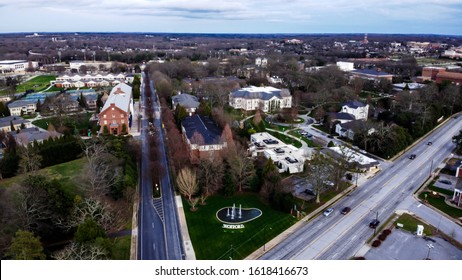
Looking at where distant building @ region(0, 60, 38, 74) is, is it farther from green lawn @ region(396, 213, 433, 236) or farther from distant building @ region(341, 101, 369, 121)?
green lawn @ region(396, 213, 433, 236)

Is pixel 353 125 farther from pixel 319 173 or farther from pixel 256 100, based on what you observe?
pixel 256 100

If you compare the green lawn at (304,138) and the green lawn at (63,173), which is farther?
the green lawn at (304,138)

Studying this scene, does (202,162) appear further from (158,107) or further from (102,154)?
(158,107)

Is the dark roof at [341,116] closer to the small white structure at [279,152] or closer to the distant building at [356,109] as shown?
the distant building at [356,109]

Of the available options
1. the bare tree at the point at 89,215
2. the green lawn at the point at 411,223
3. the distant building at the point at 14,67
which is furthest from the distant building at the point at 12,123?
the distant building at the point at 14,67

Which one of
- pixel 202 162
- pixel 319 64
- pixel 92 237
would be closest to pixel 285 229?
pixel 202 162

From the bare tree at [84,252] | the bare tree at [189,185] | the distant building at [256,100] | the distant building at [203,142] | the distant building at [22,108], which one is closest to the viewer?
the bare tree at [84,252]
